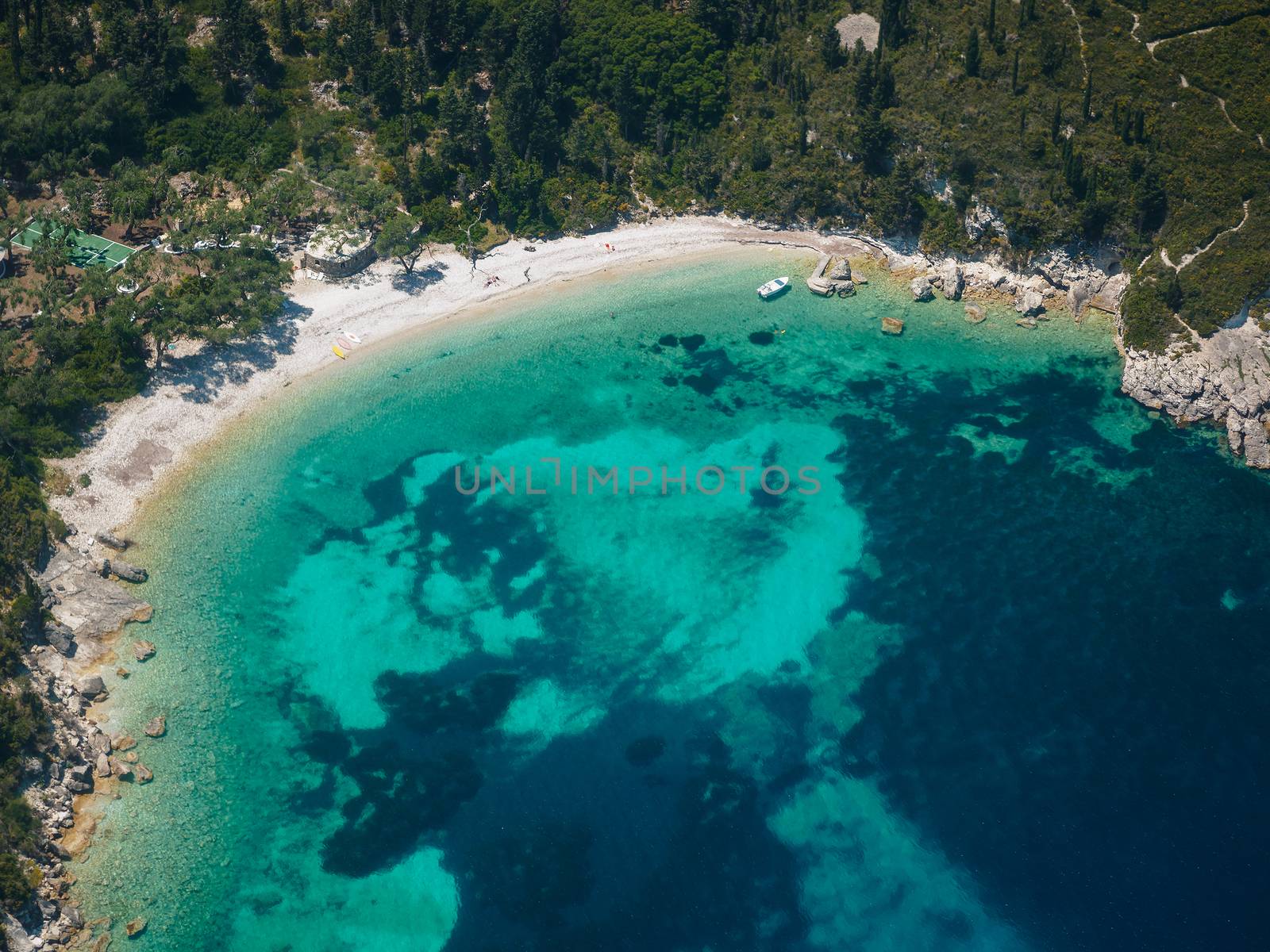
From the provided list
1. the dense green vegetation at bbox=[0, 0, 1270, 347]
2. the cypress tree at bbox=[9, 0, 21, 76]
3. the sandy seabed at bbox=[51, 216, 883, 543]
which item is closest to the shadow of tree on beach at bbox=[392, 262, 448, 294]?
the sandy seabed at bbox=[51, 216, 883, 543]

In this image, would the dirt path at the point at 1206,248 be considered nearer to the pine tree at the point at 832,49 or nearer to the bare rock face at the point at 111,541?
the pine tree at the point at 832,49

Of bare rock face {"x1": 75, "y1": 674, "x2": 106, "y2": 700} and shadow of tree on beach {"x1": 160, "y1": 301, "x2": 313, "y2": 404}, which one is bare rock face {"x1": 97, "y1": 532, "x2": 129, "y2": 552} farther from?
shadow of tree on beach {"x1": 160, "y1": 301, "x2": 313, "y2": 404}

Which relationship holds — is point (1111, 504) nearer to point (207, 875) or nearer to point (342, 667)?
point (342, 667)

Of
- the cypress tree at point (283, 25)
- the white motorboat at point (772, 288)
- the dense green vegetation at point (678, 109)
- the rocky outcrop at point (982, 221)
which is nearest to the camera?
the dense green vegetation at point (678, 109)

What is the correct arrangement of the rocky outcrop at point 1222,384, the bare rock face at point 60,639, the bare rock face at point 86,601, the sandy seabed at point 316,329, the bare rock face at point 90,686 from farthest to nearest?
the rocky outcrop at point 1222,384, the sandy seabed at point 316,329, the bare rock face at point 86,601, the bare rock face at point 60,639, the bare rock face at point 90,686

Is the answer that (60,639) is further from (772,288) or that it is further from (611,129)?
(611,129)

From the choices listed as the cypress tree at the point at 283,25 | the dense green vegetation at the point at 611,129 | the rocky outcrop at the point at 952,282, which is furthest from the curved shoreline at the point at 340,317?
the cypress tree at the point at 283,25

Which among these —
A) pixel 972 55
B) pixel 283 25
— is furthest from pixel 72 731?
pixel 972 55
